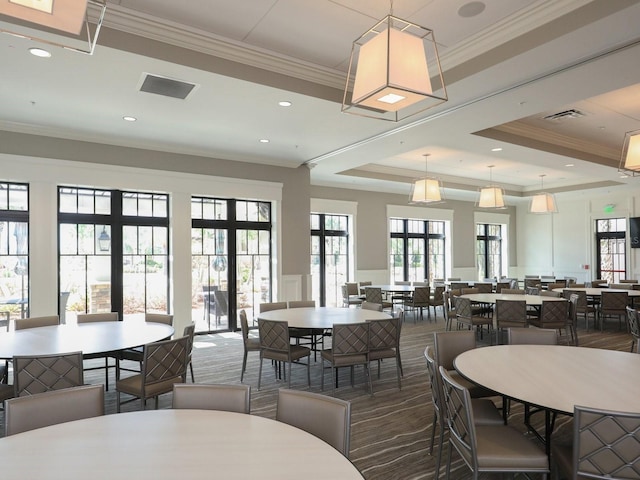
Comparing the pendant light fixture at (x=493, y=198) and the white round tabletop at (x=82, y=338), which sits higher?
the pendant light fixture at (x=493, y=198)

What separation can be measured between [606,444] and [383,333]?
9.35 ft

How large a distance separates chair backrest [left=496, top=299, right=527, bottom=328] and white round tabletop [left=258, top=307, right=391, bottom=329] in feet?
6.94

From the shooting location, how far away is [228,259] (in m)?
8.49

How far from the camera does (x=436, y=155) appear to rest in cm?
936

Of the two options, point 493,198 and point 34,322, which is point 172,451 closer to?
point 34,322

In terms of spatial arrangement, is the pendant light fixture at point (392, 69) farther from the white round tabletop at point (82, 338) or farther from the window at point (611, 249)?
the window at point (611, 249)

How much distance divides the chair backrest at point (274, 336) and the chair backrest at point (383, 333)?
3.17 ft

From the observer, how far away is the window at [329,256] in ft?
37.2

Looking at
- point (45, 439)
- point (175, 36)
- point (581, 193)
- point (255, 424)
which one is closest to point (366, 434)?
point (255, 424)

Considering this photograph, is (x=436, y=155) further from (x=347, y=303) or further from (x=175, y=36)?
(x=175, y=36)

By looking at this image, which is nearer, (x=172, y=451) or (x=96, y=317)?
(x=172, y=451)

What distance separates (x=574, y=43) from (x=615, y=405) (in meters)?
3.22

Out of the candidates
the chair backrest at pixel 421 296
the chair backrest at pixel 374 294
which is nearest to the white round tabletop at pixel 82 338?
the chair backrest at pixel 374 294

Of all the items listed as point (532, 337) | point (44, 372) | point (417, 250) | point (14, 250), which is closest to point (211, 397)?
point (44, 372)
